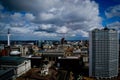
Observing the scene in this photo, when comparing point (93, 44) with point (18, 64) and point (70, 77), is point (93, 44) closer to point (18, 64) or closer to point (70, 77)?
point (70, 77)

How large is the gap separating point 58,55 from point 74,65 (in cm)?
1720

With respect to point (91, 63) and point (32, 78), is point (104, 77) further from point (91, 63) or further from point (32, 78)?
point (32, 78)

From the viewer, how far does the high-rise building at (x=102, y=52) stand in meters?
59.2

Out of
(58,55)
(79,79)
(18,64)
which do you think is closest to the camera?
(79,79)

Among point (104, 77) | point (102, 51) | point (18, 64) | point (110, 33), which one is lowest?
point (104, 77)

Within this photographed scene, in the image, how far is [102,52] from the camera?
195 feet

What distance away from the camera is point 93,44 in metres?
59.4

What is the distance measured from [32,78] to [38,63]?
27853 mm

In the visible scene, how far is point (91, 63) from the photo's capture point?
60.2 m

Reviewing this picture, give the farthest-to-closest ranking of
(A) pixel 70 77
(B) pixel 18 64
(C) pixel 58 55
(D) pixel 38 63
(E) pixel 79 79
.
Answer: (C) pixel 58 55
(D) pixel 38 63
(B) pixel 18 64
(A) pixel 70 77
(E) pixel 79 79

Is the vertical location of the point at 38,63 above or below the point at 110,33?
below

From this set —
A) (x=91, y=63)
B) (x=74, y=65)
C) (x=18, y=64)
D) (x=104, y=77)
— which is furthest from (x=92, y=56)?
(x=18, y=64)

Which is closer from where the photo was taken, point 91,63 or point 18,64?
point 91,63

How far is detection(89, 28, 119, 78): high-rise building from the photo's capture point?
2333 inches
